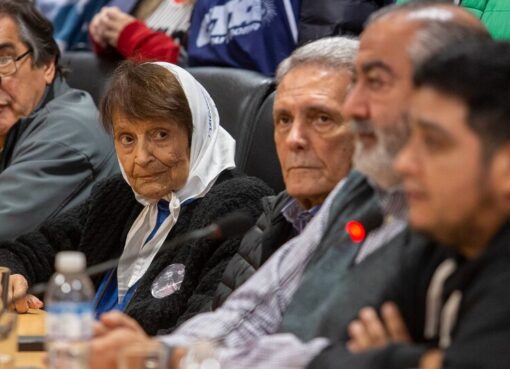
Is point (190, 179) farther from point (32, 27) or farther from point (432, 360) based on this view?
point (432, 360)

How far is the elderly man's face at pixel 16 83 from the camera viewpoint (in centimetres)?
395

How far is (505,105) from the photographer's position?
5.43 ft

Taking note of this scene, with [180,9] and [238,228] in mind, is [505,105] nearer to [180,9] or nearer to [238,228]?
[238,228]

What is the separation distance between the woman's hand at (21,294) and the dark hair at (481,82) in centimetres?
155

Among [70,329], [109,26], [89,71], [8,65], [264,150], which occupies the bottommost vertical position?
[89,71]

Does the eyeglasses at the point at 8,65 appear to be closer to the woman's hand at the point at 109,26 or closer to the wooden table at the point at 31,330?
the woman's hand at the point at 109,26

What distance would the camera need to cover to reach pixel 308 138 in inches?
102

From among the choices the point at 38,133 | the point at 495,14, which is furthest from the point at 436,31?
the point at 38,133

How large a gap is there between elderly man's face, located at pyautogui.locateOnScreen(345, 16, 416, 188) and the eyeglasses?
204cm

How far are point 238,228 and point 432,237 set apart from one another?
0.59 meters

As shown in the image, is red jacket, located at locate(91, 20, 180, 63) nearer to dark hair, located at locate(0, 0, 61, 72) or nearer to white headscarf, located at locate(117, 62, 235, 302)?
dark hair, located at locate(0, 0, 61, 72)

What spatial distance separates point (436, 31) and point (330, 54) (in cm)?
61

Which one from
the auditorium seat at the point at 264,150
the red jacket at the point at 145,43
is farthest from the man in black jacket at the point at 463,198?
the red jacket at the point at 145,43

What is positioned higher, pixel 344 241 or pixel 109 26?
pixel 344 241
